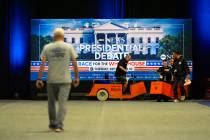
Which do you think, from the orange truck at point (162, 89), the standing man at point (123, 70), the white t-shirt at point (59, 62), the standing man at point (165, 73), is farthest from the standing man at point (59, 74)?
the standing man at point (123, 70)

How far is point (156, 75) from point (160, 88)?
1569 mm

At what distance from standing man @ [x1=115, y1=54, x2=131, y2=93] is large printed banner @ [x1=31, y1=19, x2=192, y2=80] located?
71cm

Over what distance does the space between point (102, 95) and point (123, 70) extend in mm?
1118

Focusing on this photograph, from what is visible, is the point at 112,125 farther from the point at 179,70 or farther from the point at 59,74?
the point at 179,70

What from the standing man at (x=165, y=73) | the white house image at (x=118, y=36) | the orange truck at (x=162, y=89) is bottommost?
the orange truck at (x=162, y=89)

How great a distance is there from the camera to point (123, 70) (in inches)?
715

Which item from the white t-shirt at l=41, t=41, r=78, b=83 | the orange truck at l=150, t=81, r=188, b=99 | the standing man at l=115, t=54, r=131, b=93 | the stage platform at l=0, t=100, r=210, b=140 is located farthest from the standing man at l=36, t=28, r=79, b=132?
the standing man at l=115, t=54, r=131, b=93

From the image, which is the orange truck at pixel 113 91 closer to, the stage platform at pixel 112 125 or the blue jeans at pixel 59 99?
the stage platform at pixel 112 125

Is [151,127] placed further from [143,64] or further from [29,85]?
[29,85]

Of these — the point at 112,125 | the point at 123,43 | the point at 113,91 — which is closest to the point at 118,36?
the point at 123,43

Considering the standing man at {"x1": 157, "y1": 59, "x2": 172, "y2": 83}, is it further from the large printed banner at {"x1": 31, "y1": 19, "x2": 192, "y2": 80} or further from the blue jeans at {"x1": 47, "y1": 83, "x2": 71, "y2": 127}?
the blue jeans at {"x1": 47, "y1": 83, "x2": 71, "y2": 127}

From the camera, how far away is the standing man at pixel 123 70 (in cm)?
1812

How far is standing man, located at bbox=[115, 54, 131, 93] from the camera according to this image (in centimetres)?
1812

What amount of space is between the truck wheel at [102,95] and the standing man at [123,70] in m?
0.64
